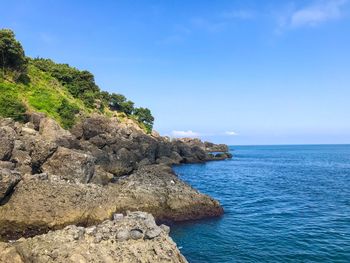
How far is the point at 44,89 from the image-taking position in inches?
3034

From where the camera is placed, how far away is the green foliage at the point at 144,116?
12356 cm

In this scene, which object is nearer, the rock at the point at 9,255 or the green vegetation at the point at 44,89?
the rock at the point at 9,255

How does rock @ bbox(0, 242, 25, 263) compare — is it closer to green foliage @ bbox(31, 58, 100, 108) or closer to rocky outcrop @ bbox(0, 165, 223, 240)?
rocky outcrop @ bbox(0, 165, 223, 240)

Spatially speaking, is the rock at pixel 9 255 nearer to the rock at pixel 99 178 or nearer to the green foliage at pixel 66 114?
the rock at pixel 99 178

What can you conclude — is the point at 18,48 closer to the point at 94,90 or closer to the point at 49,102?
the point at 49,102

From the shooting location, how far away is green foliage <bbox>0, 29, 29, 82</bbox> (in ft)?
215

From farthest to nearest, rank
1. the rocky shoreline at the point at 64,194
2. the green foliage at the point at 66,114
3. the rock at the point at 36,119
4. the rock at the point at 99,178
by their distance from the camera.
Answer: the green foliage at the point at 66,114, the rock at the point at 36,119, the rock at the point at 99,178, the rocky shoreline at the point at 64,194

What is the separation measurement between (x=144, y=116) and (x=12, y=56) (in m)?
60.0

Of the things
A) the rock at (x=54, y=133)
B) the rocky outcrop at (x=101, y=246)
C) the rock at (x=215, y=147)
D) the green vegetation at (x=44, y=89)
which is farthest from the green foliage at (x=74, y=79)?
the rock at (x=215, y=147)

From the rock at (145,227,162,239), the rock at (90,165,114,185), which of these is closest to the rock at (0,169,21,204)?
the rock at (90,165,114,185)

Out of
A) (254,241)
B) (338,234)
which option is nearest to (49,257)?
(254,241)

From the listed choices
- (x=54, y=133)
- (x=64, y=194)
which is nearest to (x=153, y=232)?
(x=64, y=194)

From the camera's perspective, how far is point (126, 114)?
116688 mm

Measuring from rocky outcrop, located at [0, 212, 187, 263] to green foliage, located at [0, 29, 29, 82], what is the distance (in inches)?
2264
